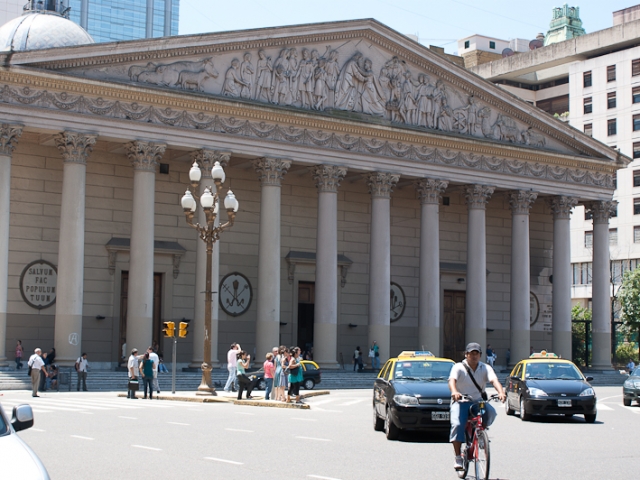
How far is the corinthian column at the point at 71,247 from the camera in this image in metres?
38.2

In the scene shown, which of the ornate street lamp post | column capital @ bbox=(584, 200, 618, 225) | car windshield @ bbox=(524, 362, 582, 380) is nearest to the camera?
car windshield @ bbox=(524, 362, 582, 380)

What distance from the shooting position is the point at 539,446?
57.6 ft

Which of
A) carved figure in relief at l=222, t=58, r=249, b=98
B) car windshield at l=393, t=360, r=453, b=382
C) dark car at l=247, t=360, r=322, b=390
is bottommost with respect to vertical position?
dark car at l=247, t=360, r=322, b=390

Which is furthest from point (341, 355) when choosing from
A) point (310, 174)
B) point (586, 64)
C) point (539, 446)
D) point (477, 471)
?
point (586, 64)

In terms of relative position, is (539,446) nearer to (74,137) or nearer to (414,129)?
(74,137)

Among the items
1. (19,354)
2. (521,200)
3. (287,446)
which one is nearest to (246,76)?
(19,354)

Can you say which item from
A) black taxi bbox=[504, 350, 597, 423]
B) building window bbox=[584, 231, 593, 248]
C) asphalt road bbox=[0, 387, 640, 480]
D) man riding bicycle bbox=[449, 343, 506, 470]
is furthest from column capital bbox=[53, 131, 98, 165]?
building window bbox=[584, 231, 593, 248]

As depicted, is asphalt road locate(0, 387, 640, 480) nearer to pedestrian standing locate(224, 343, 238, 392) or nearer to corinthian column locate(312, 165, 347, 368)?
pedestrian standing locate(224, 343, 238, 392)

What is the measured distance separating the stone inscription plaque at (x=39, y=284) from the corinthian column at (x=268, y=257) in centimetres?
894

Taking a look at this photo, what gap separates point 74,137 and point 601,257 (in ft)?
95.4

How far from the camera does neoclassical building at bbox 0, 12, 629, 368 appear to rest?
39.2 metres

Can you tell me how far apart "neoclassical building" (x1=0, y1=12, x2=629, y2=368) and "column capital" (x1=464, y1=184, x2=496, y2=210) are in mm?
78

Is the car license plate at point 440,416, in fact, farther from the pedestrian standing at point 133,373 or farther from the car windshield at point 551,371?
the pedestrian standing at point 133,373

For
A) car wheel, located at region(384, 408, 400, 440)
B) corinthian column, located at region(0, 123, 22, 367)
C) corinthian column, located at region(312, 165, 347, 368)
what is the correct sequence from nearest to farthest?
car wheel, located at region(384, 408, 400, 440), corinthian column, located at region(0, 123, 22, 367), corinthian column, located at region(312, 165, 347, 368)
